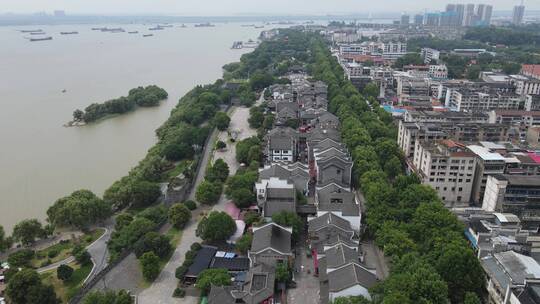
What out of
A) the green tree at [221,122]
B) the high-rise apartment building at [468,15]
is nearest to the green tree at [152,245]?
the green tree at [221,122]

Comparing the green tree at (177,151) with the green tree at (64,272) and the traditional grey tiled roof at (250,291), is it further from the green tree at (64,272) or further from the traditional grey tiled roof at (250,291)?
the traditional grey tiled roof at (250,291)

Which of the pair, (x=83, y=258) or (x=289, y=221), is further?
(x=289, y=221)

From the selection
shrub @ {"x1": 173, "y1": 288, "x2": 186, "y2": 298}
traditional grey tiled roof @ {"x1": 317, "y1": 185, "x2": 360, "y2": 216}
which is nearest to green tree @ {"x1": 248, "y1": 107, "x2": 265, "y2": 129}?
traditional grey tiled roof @ {"x1": 317, "y1": 185, "x2": 360, "y2": 216}

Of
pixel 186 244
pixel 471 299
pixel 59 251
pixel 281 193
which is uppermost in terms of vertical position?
pixel 471 299

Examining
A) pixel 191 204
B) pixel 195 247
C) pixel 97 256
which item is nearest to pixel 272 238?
pixel 195 247

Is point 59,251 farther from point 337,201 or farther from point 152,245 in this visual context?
point 337,201

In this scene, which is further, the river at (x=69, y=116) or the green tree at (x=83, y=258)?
the river at (x=69, y=116)
